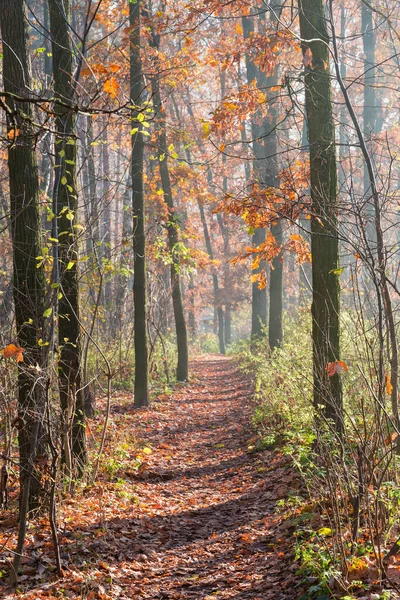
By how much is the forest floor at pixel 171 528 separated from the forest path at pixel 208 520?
0.04 ft

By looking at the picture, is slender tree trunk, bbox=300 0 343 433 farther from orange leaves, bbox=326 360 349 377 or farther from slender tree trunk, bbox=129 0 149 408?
slender tree trunk, bbox=129 0 149 408

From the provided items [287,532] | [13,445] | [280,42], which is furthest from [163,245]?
[287,532]

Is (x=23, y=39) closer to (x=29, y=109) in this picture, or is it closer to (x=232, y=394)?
(x=29, y=109)

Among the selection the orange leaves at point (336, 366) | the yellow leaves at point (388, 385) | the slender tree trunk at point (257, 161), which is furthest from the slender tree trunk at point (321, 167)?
the slender tree trunk at point (257, 161)

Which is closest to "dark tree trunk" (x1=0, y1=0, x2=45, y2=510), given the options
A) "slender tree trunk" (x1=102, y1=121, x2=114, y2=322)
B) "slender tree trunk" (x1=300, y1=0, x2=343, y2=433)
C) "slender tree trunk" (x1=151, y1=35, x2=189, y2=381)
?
"slender tree trunk" (x1=102, y1=121, x2=114, y2=322)

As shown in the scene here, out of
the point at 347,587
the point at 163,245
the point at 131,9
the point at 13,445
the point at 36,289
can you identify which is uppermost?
the point at 131,9

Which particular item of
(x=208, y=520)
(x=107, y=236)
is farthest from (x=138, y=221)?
(x=107, y=236)

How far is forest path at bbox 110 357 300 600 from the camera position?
480 centimetres

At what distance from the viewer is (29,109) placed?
5.66m

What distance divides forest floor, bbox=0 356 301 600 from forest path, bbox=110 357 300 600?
12mm

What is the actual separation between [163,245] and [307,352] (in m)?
4.81

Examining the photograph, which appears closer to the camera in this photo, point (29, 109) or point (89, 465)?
point (29, 109)

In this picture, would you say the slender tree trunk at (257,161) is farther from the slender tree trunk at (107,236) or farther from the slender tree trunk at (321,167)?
the slender tree trunk at (321,167)

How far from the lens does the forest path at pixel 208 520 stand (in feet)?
15.7
